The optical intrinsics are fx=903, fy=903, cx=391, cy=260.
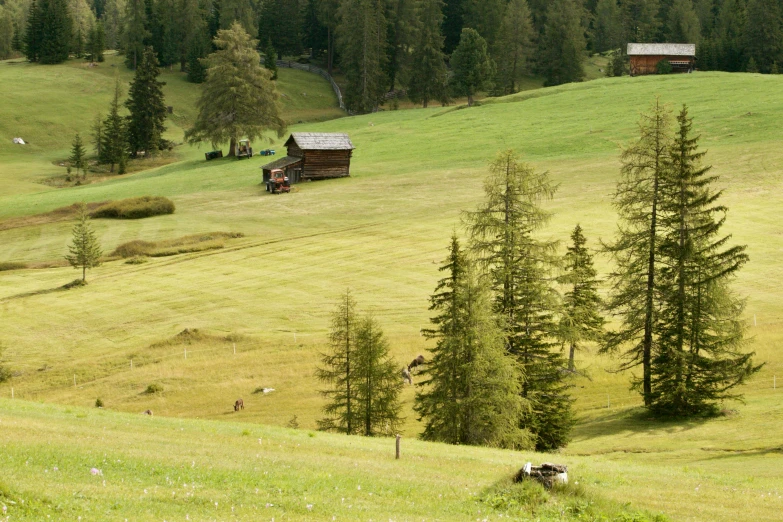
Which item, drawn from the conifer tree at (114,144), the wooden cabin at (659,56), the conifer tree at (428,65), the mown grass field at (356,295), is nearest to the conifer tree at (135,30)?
the conifer tree at (114,144)

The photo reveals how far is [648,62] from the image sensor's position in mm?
130750

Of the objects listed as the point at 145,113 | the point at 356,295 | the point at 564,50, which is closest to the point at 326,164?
the point at 356,295

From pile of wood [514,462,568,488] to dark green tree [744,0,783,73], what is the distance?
4980 inches

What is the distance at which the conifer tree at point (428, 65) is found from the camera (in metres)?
139

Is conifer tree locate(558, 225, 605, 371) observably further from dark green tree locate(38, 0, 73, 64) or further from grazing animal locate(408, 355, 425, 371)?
dark green tree locate(38, 0, 73, 64)

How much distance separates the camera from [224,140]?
105 metres

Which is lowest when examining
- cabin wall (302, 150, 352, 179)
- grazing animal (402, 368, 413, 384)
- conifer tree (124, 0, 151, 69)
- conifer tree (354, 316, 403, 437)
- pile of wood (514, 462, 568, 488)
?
grazing animal (402, 368, 413, 384)

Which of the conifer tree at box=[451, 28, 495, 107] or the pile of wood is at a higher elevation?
the conifer tree at box=[451, 28, 495, 107]

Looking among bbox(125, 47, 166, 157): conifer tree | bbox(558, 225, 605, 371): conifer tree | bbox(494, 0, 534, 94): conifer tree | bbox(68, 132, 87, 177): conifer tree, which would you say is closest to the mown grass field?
bbox(558, 225, 605, 371): conifer tree

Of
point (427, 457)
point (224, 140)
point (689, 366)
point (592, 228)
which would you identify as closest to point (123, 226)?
point (224, 140)

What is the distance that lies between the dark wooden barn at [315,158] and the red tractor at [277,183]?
8.42 feet

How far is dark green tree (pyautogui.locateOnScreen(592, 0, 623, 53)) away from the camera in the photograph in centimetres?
16175

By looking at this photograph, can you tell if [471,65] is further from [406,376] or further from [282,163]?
[406,376]

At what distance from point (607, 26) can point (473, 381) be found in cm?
14920
